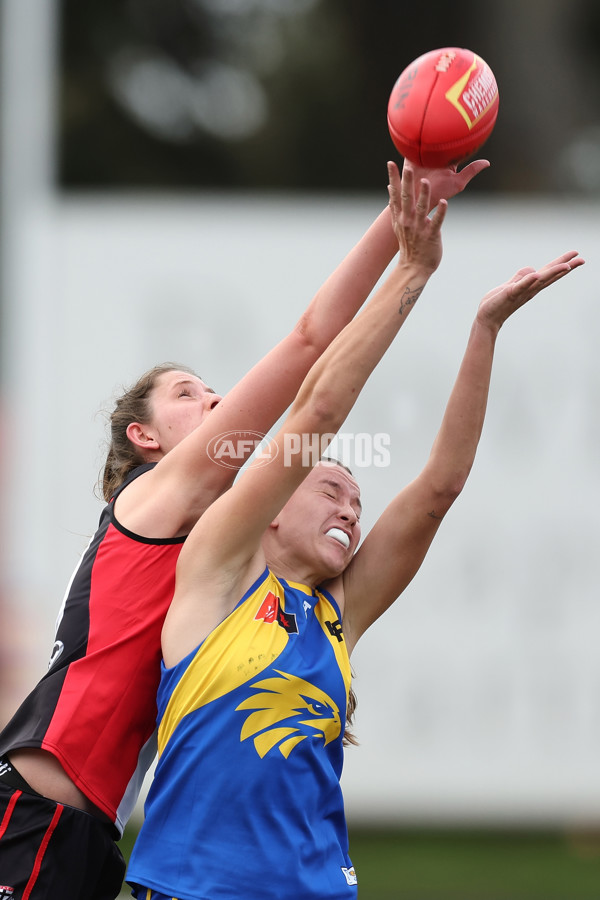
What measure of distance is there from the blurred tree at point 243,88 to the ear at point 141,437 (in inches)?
551

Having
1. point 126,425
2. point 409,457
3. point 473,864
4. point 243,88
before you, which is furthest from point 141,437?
point 243,88

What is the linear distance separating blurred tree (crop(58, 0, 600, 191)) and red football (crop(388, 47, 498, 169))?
13.9 meters

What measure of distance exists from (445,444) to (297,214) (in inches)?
236

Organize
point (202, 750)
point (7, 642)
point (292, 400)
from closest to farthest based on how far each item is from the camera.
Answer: point (202, 750) → point (292, 400) → point (7, 642)

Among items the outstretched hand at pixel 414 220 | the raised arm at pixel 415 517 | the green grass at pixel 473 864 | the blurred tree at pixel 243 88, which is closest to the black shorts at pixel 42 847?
the raised arm at pixel 415 517

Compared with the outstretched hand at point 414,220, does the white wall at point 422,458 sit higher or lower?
higher

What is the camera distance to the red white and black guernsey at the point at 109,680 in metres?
3.18

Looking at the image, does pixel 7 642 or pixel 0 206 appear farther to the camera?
pixel 0 206

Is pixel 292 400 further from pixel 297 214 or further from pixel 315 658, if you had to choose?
pixel 297 214

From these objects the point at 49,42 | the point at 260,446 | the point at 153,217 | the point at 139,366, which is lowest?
the point at 260,446

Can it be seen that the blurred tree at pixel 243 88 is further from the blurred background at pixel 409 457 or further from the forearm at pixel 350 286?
the forearm at pixel 350 286

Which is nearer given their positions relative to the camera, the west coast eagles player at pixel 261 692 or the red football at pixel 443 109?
the west coast eagles player at pixel 261 692

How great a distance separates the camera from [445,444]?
345cm

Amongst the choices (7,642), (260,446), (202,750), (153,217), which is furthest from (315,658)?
(153,217)
